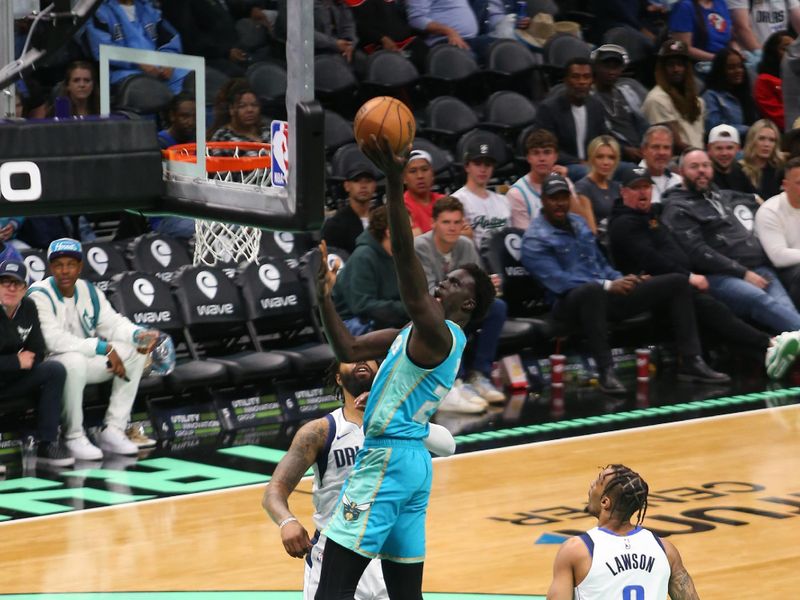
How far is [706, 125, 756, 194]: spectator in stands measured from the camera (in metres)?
13.9

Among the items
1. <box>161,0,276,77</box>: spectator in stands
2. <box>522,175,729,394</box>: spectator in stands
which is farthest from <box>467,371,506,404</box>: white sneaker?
<box>161,0,276,77</box>: spectator in stands

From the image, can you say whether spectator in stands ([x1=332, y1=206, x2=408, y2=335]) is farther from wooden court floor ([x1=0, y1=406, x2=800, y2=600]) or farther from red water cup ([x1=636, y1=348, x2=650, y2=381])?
red water cup ([x1=636, y1=348, x2=650, y2=381])

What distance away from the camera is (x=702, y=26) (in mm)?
17047

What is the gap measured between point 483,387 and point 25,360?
3.37 m

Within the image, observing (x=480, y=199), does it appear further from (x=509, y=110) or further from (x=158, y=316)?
(x=158, y=316)

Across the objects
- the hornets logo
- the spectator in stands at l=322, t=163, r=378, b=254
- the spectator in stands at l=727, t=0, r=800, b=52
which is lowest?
the spectator in stands at l=322, t=163, r=378, b=254

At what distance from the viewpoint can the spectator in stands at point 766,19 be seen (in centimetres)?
1772

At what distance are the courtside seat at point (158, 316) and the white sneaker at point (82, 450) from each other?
590mm

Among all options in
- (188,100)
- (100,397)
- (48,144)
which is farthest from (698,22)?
(48,144)

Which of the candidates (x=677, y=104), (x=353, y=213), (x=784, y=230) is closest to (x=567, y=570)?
(x=353, y=213)

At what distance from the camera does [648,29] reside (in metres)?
17.6

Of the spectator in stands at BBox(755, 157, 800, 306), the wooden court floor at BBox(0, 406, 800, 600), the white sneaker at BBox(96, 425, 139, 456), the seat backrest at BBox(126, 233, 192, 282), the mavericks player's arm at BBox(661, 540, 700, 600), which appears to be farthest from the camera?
the spectator in stands at BBox(755, 157, 800, 306)

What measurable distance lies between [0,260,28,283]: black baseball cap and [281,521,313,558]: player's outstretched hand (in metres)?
5.14

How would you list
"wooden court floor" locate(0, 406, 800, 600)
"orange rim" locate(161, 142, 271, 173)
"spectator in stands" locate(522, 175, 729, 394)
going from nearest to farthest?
A: 1. "orange rim" locate(161, 142, 271, 173)
2. "wooden court floor" locate(0, 406, 800, 600)
3. "spectator in stands" locate(522, 175, 729, 394)
